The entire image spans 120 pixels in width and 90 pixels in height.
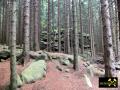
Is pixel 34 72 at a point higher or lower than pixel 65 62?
lower

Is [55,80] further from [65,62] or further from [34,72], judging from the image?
[65,62]

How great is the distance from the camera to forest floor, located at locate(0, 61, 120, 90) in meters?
10.6

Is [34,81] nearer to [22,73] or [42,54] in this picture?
[22,73]

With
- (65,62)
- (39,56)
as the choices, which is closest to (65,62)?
(65,62)

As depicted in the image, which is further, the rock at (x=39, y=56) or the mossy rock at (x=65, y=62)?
the mossy rock at (x=65, y=62)

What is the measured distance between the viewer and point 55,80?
448 inches

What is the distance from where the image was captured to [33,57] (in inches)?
532

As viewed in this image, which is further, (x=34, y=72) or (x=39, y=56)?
(x=39, y=56)

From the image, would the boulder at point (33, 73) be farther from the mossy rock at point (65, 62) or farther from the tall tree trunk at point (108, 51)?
the tall tree trunk at point (108, 51)

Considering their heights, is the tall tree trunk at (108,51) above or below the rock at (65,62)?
above

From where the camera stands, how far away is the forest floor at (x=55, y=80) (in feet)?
34.8

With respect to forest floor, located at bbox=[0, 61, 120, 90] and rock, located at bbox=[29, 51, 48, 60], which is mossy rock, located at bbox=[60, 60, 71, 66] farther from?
rock, located at bbox=[29, 51, 48, 60]

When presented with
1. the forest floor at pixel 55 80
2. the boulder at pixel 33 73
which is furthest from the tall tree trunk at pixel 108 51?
the boulder at pixel 33 73

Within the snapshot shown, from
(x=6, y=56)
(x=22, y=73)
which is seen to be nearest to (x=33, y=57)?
(x=6, y=56)
